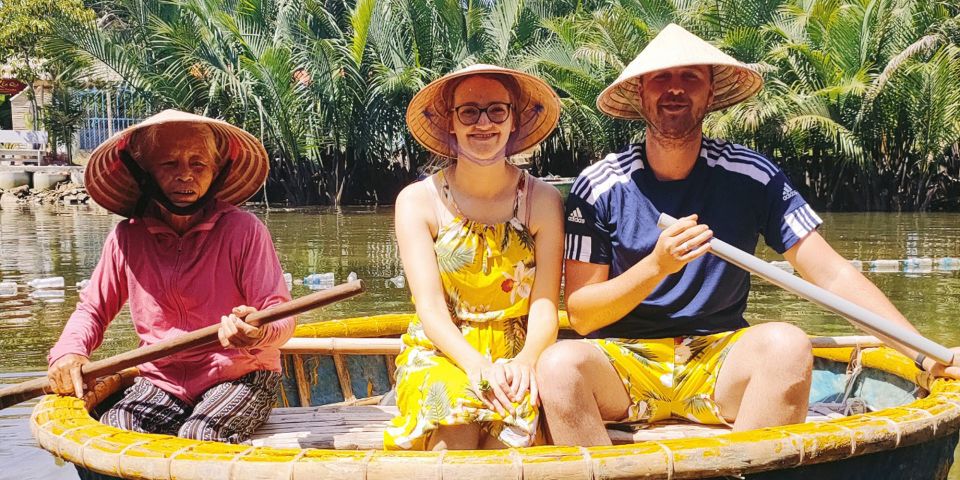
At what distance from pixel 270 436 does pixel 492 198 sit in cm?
91

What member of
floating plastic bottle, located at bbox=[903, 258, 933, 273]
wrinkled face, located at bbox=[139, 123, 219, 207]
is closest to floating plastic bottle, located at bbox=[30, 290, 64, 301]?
wrinkled face, located at bbox=[139, 123, 219, 207]

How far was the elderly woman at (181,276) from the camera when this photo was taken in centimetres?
261

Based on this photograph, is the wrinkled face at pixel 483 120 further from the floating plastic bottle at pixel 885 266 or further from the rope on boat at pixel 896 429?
the floating plastic bottle at pixel 885 266

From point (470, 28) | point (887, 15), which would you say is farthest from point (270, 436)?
point (470, 28)

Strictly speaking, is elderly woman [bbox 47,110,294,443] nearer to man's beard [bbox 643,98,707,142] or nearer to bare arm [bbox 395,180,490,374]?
bare arm [bbox 395,180,490,374]

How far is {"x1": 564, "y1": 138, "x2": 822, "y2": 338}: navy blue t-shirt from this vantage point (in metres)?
2.53

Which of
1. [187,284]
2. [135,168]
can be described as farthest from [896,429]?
[135,168]

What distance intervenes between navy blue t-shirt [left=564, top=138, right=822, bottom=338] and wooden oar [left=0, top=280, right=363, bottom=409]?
0.66 m

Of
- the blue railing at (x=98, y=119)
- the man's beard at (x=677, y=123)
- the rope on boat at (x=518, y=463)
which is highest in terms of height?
the blue railing at (x=98, y=119)

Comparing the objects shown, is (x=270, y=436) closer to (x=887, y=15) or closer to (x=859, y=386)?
(x=859, y=386)

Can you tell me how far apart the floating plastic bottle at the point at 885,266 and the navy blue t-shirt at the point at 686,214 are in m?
6.28

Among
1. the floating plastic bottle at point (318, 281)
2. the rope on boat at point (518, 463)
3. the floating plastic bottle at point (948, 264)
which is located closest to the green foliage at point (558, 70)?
the floating plastic bottle at point (948, 264)

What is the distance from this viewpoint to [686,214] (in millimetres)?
2551

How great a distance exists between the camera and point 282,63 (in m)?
16.5
